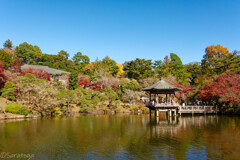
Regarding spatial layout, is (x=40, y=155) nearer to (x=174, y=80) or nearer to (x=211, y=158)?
(x=211, y=158)

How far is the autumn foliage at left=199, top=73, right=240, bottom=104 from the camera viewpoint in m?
26.2

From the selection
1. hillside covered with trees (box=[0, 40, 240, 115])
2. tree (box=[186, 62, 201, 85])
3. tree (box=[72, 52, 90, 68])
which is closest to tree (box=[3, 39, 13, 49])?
hillside covered with trees (box=[0, 40, 240, 115])

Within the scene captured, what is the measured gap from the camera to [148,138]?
15234 mm

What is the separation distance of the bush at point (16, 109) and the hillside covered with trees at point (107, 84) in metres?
0.13

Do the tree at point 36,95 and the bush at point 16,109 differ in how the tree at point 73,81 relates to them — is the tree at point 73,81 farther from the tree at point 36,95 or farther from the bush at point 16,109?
the bush at point 16,109

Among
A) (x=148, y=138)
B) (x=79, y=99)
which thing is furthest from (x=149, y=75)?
(x=148, y=138)

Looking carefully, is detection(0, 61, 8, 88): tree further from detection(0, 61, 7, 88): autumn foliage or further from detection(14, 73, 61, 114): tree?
detection(14, 73, 61, 114): tree

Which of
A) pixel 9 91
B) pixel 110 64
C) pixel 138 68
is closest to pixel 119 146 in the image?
pixel 9 91

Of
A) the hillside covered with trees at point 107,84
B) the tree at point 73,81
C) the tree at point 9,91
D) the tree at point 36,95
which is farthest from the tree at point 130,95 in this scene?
the tree at point 9,91

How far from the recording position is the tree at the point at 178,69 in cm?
4803

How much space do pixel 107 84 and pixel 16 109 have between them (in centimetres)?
2123

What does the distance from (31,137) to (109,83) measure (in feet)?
98.4

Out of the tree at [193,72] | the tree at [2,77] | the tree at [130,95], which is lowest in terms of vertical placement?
the tree at [130,95]

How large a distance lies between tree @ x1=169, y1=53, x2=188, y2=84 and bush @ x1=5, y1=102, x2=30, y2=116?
32945 mm
